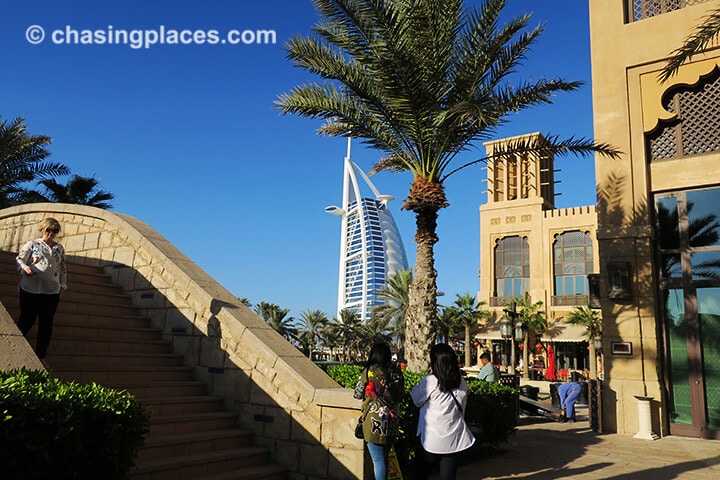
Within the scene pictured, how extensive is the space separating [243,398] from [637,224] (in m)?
9.36

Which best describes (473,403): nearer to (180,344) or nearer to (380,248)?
(180,344)

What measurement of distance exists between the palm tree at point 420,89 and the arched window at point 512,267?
35835 mm

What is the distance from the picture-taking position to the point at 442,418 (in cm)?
459

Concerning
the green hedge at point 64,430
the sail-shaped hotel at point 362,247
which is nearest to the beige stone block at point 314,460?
the green hedge at point 64,430

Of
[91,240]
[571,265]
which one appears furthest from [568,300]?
[91,240]

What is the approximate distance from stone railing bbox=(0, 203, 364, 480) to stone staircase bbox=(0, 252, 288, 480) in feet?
0.63

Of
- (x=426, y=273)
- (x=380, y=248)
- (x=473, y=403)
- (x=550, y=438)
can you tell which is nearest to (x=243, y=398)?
(x=473, y=403)

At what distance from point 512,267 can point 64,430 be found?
146 ft

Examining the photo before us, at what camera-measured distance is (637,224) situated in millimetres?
12109

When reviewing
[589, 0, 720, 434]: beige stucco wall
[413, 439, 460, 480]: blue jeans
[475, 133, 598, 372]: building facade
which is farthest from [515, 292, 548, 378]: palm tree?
[413, 439, 460, 480]: blue jeans

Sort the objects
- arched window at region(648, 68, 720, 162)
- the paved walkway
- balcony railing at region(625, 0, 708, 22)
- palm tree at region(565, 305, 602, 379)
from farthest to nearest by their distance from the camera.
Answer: palm tree at region(565, 305, 602, 379) < balcony railing at region(625, 0, 708, 22) < arched window at region(648, 68, 720, 162) < the paved walkway

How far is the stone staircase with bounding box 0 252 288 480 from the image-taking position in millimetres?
5715

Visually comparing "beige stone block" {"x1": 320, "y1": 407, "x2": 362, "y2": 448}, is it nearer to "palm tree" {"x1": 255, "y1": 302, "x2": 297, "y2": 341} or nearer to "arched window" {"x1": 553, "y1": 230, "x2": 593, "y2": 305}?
"arched window" {"x1": 553, "y1": 230, "x2": 593, "y2": 305}

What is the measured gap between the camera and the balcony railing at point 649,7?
12.5 meters
